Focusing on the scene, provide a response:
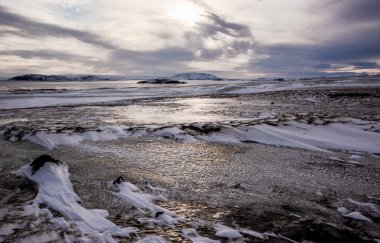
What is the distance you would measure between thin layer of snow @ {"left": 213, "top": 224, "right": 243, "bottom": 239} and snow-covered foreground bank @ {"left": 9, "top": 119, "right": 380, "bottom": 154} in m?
4.25

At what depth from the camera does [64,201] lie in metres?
3.67

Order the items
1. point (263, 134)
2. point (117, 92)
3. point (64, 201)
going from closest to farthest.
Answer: point (64, 201)
point (263, 134)
point (117, 92)

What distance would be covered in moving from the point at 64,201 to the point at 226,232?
2106 mm

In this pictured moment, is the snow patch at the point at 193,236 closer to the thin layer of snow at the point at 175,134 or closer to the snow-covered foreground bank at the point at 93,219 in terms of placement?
the snow-covered foreground bank at the point at 93,219

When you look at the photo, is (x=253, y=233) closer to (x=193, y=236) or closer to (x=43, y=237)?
(x=193, y=236)

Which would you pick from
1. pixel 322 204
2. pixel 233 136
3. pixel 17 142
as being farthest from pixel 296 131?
pixel 17 142

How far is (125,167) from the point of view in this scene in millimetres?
5262

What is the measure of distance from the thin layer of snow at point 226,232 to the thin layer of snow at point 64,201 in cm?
98

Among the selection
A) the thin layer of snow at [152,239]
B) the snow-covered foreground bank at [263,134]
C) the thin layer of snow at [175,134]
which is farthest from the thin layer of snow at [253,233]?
the thin layer of snow at [175,134]

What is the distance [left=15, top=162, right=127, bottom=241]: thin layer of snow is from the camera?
305 cm

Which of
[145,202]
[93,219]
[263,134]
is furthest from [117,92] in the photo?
[93,219]

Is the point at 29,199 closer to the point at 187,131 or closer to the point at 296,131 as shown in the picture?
the point at 187,131

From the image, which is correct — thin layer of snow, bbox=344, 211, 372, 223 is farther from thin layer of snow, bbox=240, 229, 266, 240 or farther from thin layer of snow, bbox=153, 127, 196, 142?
thin layer of snow, bbox=153, 127, 196, 142

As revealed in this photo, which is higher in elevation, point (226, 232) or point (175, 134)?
point (175, 134)
